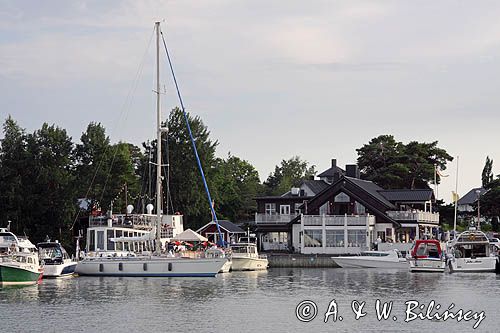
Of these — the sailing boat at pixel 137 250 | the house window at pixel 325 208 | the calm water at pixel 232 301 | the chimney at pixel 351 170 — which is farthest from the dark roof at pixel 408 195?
the calm water at pixel 232 301

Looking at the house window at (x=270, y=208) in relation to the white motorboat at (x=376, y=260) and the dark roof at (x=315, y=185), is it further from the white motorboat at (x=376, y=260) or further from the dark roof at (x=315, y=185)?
the white motorboat at (x=376, y=260)

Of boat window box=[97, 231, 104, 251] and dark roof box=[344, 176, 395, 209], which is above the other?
dark roof box=[344, 176, 395, 209]

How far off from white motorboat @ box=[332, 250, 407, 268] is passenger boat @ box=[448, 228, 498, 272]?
683 cm

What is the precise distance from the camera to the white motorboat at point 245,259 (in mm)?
73625

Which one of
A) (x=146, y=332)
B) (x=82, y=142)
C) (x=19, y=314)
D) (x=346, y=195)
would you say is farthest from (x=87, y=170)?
(x=146, y=332)

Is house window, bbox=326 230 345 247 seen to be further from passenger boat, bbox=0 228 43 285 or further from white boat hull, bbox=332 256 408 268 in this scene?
passenger boat, bbox=0 228 43 285

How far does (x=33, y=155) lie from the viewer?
8931 centimetres

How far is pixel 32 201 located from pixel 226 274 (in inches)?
1062

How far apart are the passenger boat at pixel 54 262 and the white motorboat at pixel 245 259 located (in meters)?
13.6

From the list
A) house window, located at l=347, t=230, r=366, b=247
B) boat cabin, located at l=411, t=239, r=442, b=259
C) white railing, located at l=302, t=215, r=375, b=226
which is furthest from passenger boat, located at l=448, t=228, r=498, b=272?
white railing, located at l=302, t=215, r=375, b=226

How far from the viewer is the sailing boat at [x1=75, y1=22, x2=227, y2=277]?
205 ft

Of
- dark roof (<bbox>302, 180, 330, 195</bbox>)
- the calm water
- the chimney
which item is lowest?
the calm water

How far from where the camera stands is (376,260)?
78875 mm

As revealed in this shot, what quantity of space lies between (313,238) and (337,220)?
2968 mm
